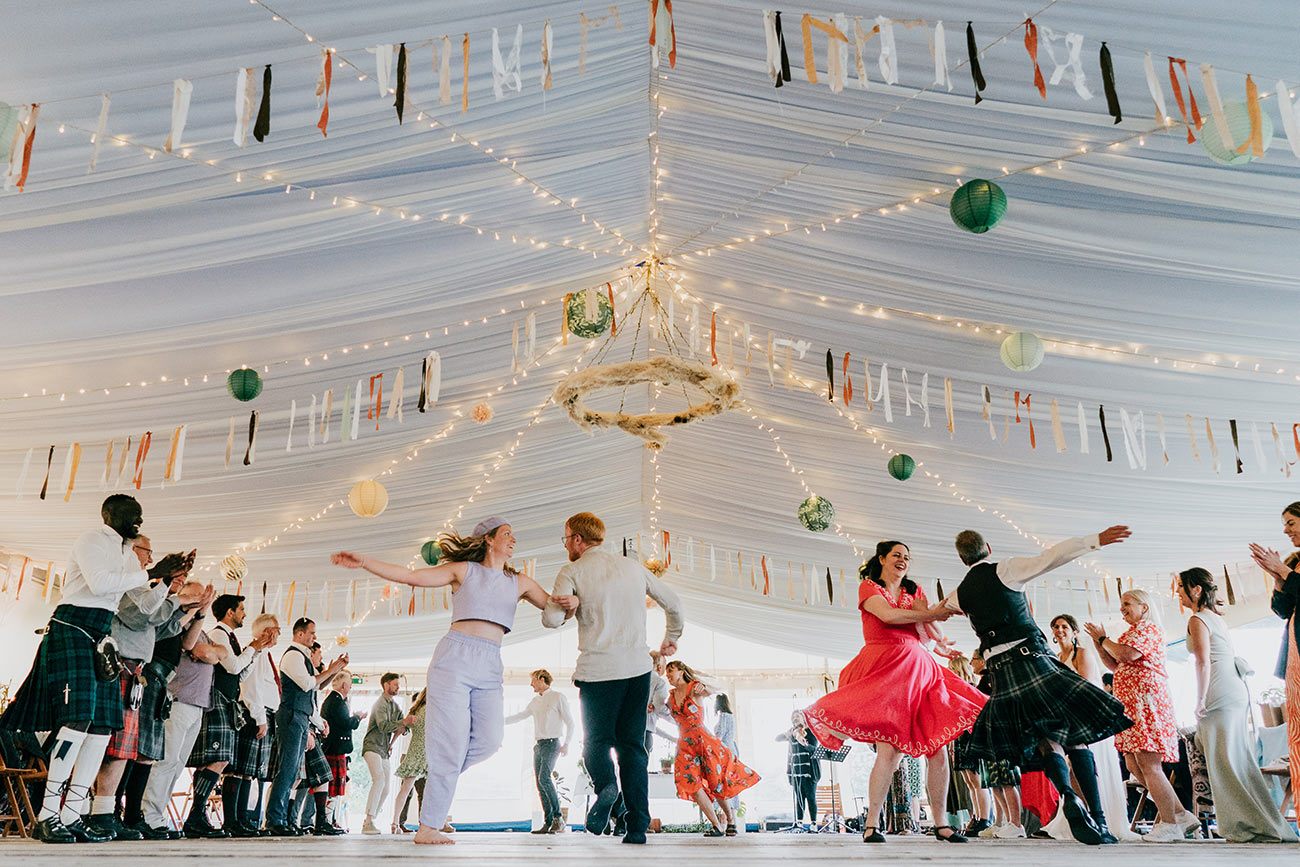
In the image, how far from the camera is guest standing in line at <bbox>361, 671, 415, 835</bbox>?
26.3ft

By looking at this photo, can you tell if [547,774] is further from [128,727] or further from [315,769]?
[128,727]

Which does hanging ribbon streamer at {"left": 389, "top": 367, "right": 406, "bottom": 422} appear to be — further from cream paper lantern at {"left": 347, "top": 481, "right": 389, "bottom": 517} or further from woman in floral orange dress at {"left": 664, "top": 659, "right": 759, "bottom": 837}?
woman in floral orange dress at {"left": 664, "top": 659, "right": 759, "bottom": 837}

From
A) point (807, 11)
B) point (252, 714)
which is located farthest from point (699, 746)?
point (807, 11)

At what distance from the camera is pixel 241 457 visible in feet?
25.3

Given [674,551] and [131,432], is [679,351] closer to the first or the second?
[131,432]

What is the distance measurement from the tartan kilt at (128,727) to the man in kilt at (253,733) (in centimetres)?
102

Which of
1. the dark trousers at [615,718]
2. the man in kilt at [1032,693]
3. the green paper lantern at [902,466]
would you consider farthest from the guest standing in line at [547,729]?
the man in kilt at [1032,693]

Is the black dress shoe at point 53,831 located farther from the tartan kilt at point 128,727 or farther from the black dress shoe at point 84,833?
the tartan kilt at point 128,727

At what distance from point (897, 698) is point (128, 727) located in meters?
3.35

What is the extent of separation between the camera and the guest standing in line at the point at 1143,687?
16.5 feet

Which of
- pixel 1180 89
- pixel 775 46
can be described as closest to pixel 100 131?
pixel 775 46

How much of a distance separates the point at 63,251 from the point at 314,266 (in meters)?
1.19

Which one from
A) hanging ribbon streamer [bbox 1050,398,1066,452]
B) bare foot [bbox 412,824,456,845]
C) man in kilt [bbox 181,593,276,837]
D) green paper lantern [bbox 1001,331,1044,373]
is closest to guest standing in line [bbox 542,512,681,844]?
bare foot [bbox 412,824,456,845]

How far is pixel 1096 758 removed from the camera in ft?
18.7
